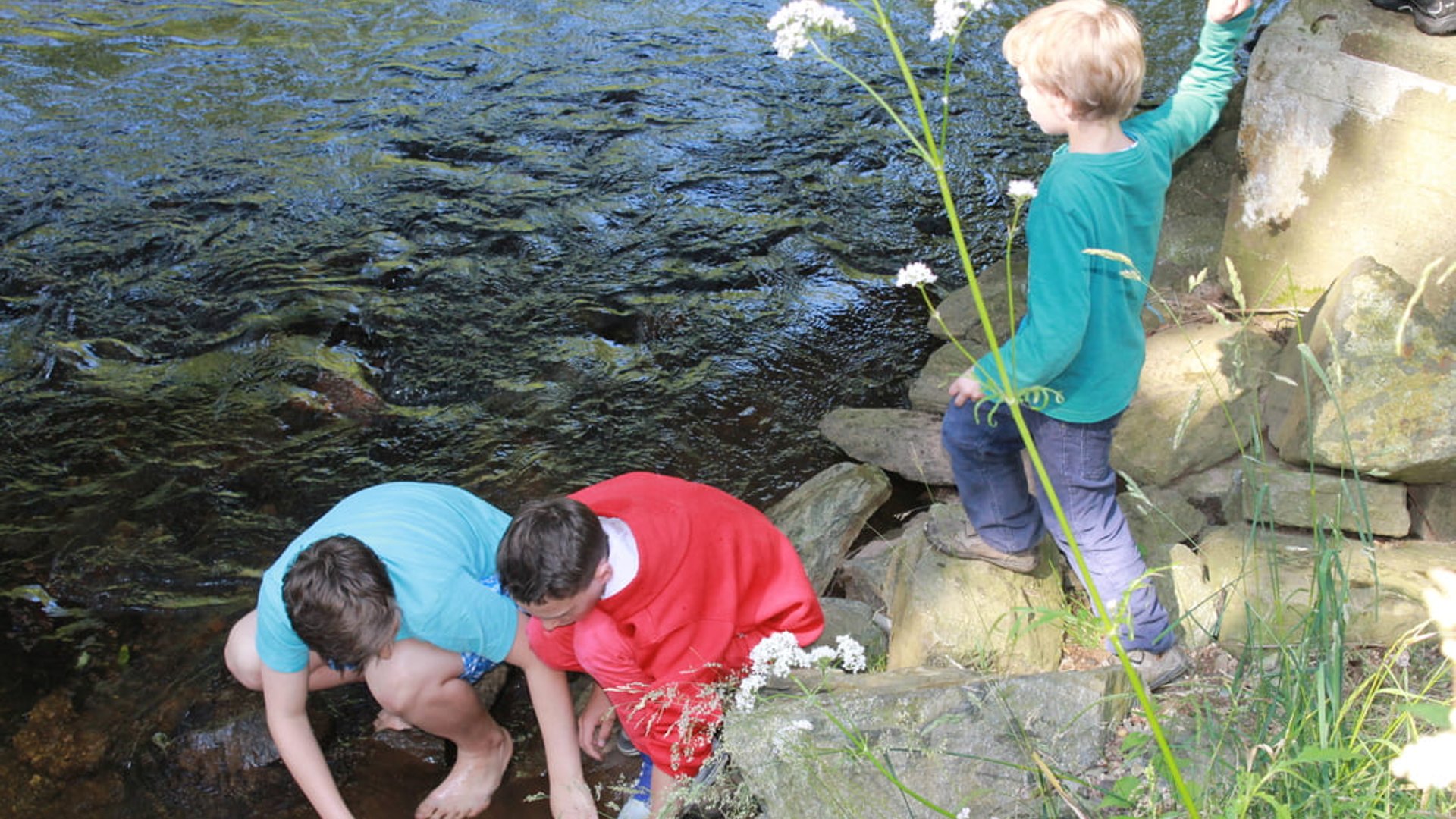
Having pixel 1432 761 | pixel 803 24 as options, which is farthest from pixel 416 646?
pixel 1432 761

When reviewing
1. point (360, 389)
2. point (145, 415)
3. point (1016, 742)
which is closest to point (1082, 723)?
point (1016, 742)

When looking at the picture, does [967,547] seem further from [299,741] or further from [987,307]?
[987,307]

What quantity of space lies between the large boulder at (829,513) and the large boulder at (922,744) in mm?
1243

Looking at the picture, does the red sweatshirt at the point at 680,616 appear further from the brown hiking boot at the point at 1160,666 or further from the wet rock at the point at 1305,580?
the wet rock at the point at 1305,580

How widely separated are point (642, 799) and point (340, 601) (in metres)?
0.86

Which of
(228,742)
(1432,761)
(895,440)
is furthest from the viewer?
(895,440)

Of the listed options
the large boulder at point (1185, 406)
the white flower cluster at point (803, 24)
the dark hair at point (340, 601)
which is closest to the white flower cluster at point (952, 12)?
the white flower cluster at point (803, 24)

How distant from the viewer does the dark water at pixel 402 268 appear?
384 cm

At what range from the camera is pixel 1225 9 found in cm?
237

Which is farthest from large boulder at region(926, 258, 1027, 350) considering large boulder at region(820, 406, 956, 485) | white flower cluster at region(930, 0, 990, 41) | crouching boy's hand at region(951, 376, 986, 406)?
white flower cluster at region(930, 0, 990, 41)

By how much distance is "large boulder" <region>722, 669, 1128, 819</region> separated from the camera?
2.06 metres

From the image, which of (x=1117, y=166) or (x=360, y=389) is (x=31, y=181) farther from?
(x=1117, y=166)

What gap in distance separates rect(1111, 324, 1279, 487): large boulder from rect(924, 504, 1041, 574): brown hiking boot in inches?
27.9

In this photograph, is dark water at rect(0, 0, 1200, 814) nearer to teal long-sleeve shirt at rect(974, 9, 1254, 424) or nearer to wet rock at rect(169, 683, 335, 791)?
wet rock at rect(169, 683, 335, 791)
